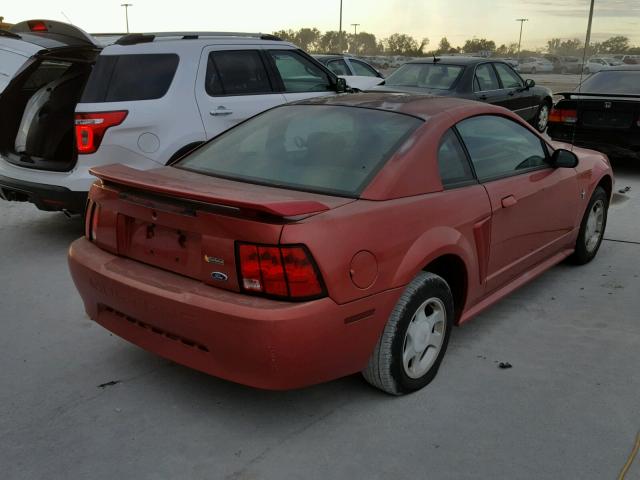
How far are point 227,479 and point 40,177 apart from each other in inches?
149

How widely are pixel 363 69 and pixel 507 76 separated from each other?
11.5ft

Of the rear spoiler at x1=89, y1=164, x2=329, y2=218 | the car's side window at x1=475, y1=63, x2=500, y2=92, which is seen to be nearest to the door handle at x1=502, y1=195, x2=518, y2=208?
the rear spoiler at x1=89, y1=164, x2=329, y2=218

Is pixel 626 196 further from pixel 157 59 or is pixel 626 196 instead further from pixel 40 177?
pixel 40 177

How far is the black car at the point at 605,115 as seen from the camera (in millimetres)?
8039

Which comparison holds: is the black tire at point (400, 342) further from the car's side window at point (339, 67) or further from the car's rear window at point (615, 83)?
the car's side window at point (339, 67)

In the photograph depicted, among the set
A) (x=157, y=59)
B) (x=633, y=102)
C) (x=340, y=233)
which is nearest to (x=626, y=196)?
(x=633, y=102)

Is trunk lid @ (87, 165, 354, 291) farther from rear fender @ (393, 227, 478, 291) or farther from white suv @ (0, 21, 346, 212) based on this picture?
white suv @ (0, 21, 346, 212)

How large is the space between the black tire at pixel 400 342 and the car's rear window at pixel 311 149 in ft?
1.80

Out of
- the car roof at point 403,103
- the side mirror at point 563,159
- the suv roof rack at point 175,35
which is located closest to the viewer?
the car roof at point 403,103

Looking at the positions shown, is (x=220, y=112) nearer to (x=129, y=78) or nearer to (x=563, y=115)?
(x=129, y=78)

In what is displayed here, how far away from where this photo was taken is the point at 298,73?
276 inches

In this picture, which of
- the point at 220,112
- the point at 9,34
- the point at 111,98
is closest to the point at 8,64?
the point at 9,34

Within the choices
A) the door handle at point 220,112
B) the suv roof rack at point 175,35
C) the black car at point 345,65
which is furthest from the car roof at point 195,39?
the black car at point 345,65

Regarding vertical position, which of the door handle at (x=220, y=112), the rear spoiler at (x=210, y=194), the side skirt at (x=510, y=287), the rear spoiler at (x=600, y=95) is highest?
the rear spoiler at (x=600, y=95)
